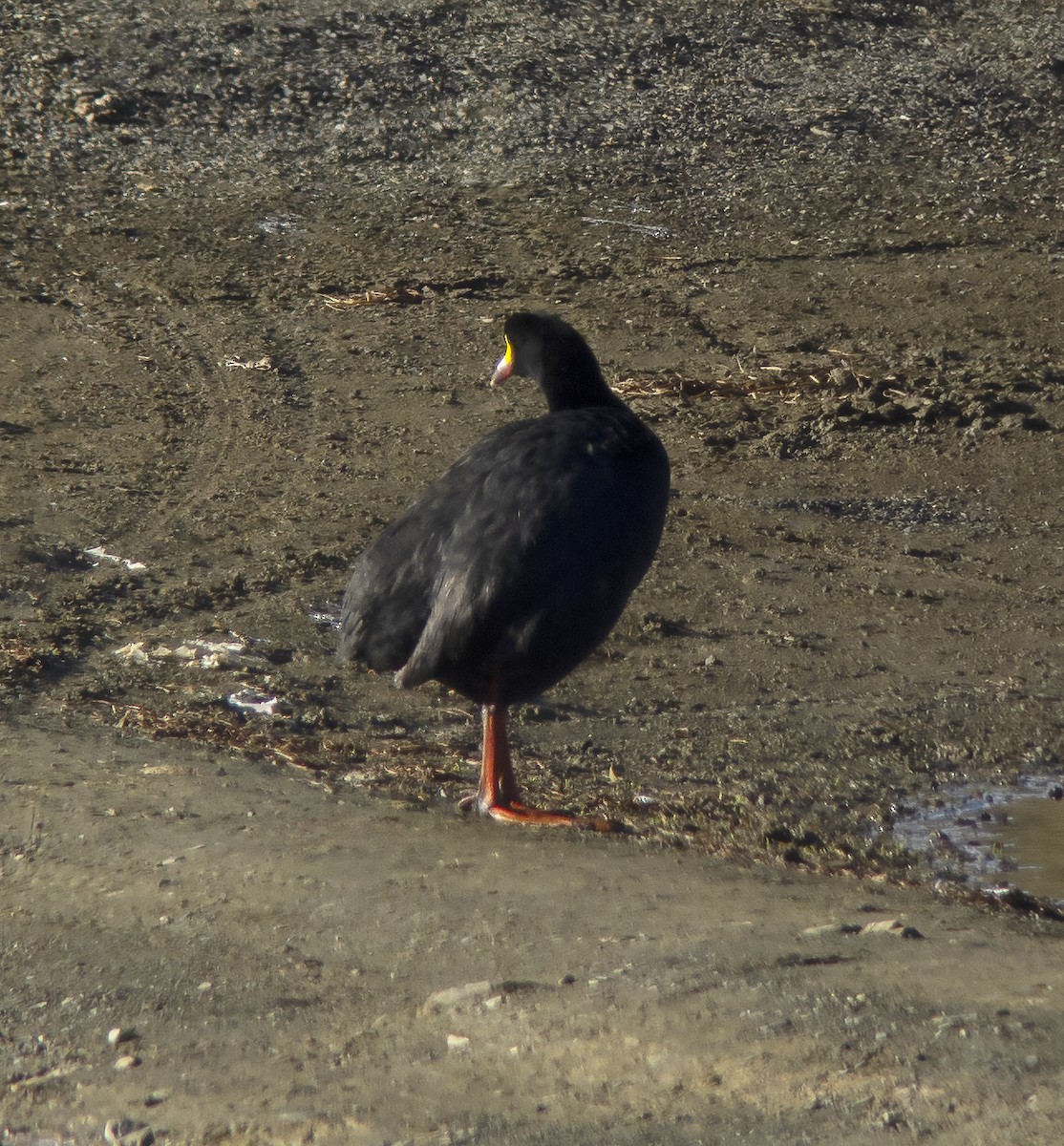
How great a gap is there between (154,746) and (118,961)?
1.40 meters

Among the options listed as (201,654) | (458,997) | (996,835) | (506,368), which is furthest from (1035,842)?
(201,654)

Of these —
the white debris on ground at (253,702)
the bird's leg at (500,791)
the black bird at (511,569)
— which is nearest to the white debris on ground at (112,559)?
the white debris on ground at (253,702)

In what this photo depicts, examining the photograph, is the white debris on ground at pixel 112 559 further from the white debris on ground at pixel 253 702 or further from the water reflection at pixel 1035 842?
the water reflection at pixel 1035 842

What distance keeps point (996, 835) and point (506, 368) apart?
238 centimetres

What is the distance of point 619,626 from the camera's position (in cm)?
611

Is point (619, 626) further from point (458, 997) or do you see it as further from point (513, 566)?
point (458, 997)

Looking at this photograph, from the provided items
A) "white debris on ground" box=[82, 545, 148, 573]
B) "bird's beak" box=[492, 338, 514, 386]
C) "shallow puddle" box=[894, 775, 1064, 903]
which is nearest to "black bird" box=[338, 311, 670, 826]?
"bird's beak" box=[492, 338, 514, 386]

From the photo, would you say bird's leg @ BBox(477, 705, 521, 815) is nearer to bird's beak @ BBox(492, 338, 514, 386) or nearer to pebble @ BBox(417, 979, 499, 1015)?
pebble @ BBox(417, 979, 499, 1015)

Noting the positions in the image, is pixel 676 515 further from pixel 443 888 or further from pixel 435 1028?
pixel 435 1028

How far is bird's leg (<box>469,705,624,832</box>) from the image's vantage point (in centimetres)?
454

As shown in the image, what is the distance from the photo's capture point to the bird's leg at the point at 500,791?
454 cm

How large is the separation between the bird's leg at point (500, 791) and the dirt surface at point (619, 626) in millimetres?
137

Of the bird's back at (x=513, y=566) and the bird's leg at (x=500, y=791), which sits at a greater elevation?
the bird's back at (x=513, y=566)

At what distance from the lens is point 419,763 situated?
5.02 m
